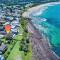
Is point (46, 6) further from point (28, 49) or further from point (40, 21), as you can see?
point (28, 49)

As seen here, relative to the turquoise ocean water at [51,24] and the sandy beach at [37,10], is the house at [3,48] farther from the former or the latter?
the sandy beach at [37,10]

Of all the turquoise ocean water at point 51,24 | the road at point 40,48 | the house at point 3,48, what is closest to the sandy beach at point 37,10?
the turquoise ocean water at point 51,24

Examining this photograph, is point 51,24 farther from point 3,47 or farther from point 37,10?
point 3,47

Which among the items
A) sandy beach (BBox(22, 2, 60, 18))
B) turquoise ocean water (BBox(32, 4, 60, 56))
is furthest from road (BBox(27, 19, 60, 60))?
sandy beach (BBox(22, 2, 60, 18))

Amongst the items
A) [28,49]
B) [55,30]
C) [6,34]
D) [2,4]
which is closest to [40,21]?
[55,30]

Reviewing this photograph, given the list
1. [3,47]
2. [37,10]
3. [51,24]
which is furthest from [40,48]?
[37,10]

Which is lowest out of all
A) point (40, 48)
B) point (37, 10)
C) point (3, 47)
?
point (37, 10)
